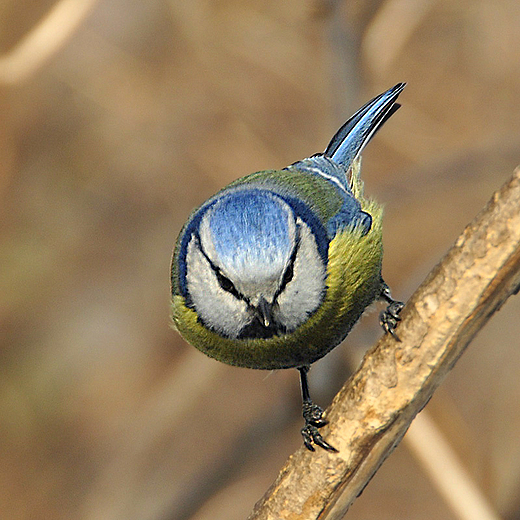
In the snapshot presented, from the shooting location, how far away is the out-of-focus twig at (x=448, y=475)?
3.00m

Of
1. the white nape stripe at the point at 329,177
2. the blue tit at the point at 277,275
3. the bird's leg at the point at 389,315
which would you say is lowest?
the bird's leg at the point at 389,315

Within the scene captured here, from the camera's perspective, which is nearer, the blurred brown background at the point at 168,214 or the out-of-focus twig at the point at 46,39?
the out-of-focus twig at the point at 46,39

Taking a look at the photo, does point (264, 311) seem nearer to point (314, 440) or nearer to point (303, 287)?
point (303, 287)

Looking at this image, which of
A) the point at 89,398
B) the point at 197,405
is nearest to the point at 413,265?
the point at 197,405

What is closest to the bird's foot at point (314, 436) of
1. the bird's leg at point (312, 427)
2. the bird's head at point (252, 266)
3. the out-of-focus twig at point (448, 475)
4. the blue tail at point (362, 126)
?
the bird's leg at point (312, 427)

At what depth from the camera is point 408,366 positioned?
2027 mm

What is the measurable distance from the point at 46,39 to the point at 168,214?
2165 millimetres

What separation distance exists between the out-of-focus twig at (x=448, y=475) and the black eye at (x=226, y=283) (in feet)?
4.24

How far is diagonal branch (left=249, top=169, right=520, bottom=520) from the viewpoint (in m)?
1.84

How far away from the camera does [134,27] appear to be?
→ 5.76 m

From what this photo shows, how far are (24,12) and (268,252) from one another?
4142 millimetres

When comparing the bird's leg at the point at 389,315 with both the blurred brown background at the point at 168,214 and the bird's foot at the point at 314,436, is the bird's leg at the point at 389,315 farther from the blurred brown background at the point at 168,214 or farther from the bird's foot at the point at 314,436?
the blurred brown background at the point at 168,214

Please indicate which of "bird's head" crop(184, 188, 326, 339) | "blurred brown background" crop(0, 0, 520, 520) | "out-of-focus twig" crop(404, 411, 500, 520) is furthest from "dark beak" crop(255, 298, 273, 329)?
"blurred brown background" crop(0, 0, 520, 520)

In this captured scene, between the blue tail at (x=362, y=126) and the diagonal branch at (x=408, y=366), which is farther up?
the blue tail at (x=362, y=126)
